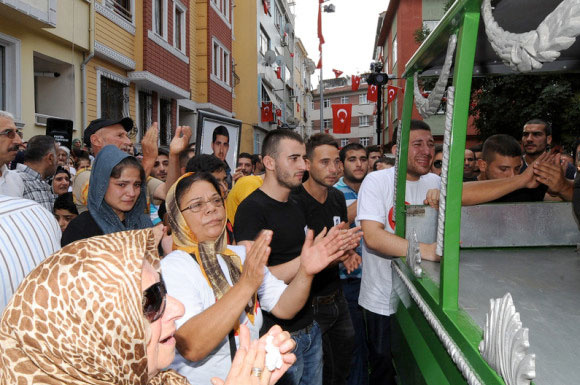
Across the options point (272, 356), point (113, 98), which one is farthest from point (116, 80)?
point (272, 356)

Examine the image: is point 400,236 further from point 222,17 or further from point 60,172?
point 222,17

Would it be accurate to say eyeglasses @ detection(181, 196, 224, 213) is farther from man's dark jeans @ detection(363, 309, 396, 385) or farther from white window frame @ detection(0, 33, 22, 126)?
white window frame @ detection(0, 33, 22, 126)

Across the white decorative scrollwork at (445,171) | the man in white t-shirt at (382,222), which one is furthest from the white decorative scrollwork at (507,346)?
the man in white t-shirt at (382,222)

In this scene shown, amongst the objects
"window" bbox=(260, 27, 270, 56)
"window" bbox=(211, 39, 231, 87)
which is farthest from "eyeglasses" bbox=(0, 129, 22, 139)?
"window" bbox=(260, 27, 270, 56)

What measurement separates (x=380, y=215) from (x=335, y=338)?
3.28 feet

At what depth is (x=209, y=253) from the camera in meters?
2.31

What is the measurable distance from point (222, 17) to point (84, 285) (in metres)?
19.4

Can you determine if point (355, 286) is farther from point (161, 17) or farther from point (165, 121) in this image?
point (161, 17)

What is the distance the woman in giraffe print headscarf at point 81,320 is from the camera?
114cm

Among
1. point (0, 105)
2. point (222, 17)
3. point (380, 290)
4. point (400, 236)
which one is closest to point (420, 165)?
point (400, 236)

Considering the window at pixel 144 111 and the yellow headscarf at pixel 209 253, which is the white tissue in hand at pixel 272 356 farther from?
the window at pixel 144 111

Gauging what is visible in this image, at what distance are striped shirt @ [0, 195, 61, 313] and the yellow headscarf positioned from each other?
2.10 feet

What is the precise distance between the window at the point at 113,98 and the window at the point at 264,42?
54.5 ft

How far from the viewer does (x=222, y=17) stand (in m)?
19.1
